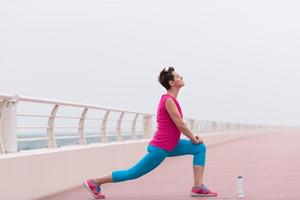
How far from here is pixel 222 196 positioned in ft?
32.8

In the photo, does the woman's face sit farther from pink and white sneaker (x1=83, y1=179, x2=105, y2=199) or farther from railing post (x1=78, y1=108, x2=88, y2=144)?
railing post (x1=78, y1=108, x2=88, y2=144)

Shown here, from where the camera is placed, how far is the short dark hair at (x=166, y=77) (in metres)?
9.75

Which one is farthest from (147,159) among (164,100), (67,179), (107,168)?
(107,168)

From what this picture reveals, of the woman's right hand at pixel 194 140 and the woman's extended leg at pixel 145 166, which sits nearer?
the woman's extended leg at pixel 145 166

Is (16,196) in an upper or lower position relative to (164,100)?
lower

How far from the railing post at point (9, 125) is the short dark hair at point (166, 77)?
1908 mm

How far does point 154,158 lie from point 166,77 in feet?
3.43

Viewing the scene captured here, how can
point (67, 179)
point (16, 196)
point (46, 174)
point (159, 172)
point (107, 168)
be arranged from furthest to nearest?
point (159, 172) < point (107, 168) < point (67, 179) < point (46, 174) < point (16, 196)

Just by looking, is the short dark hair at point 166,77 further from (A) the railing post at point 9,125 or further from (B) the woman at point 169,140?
(A) the railing post at point 9,125

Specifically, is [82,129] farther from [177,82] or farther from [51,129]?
[177,82]

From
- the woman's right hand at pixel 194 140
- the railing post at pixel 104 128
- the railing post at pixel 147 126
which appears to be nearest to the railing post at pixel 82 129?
the railing post at pixel 104 128

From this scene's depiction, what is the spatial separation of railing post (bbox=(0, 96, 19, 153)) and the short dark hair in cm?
191

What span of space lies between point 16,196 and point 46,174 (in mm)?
1341

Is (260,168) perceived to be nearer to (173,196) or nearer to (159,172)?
(159,172)
